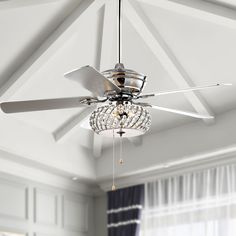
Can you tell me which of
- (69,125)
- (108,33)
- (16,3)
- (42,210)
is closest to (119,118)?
(16,3)

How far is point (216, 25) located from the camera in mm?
3725

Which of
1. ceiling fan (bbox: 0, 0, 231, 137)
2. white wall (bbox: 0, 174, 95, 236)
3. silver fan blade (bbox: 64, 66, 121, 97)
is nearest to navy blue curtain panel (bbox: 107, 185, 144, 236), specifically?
white wall (bbox: 0, 174, 95, 236)

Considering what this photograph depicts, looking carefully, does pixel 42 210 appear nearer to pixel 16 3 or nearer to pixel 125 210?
pixel 125 210

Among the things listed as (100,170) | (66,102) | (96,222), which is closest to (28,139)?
(100,170)

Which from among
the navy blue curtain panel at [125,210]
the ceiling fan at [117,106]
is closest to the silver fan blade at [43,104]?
the ceiling fan at [117,106]

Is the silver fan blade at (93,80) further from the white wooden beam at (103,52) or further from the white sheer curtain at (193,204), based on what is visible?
the white sheer curtain at (193,204)

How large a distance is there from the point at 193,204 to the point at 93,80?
9.50 ft

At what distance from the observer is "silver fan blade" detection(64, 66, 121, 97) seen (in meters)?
2.36

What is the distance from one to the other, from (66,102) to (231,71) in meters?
1.76

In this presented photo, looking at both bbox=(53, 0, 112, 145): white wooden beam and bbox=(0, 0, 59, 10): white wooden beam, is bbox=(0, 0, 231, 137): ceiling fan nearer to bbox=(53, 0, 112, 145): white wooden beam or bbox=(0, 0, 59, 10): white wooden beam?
bbox=(0, 0, 59, 10): white wooden beam

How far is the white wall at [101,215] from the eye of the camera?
586 cm

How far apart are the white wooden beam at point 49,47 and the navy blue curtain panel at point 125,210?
1928 millimetres

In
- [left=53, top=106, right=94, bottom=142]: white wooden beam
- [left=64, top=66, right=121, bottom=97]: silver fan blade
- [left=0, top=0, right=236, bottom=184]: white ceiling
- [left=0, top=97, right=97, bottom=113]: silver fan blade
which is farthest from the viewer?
[left=53, top=106, right=94, bottom=142]: white wooden beam

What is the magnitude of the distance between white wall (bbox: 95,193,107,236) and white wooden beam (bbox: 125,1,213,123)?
1.81 metres
